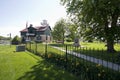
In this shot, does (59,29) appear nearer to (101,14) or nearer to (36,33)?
(36,33)

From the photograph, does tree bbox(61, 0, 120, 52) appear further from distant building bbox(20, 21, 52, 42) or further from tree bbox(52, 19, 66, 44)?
distant building bbox(20, 21, 52, 42)

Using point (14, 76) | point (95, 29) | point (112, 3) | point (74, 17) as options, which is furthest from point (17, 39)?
point (14, 76)

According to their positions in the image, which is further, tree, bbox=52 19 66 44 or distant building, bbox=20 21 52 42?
distant building, bbox=20 21 52 42

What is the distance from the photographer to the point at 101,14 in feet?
56.7

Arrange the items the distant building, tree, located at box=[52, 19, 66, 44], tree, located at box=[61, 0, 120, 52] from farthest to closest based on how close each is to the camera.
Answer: the distant building
tree, located at box=[52, 19, 66, 44]
tree, located at box=[61, 0, 120, 52]

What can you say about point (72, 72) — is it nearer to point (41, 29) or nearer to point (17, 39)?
point (17, 39)

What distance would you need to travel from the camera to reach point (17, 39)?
5000 cm

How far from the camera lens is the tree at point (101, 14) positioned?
54.2ft

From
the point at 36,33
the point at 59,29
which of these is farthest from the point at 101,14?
the point at 36,33

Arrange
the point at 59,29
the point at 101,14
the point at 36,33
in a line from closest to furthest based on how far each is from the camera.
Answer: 1. the point at 101,14
2. the point at 59,29
3. the point at 36,33

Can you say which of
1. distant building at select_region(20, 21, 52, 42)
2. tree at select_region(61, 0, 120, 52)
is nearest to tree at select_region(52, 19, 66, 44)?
distant building at select_region(20, 21, 52, 42)

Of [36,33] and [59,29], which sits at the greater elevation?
[59,29]

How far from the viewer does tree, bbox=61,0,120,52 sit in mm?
16516

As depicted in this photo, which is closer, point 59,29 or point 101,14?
point 101,14
